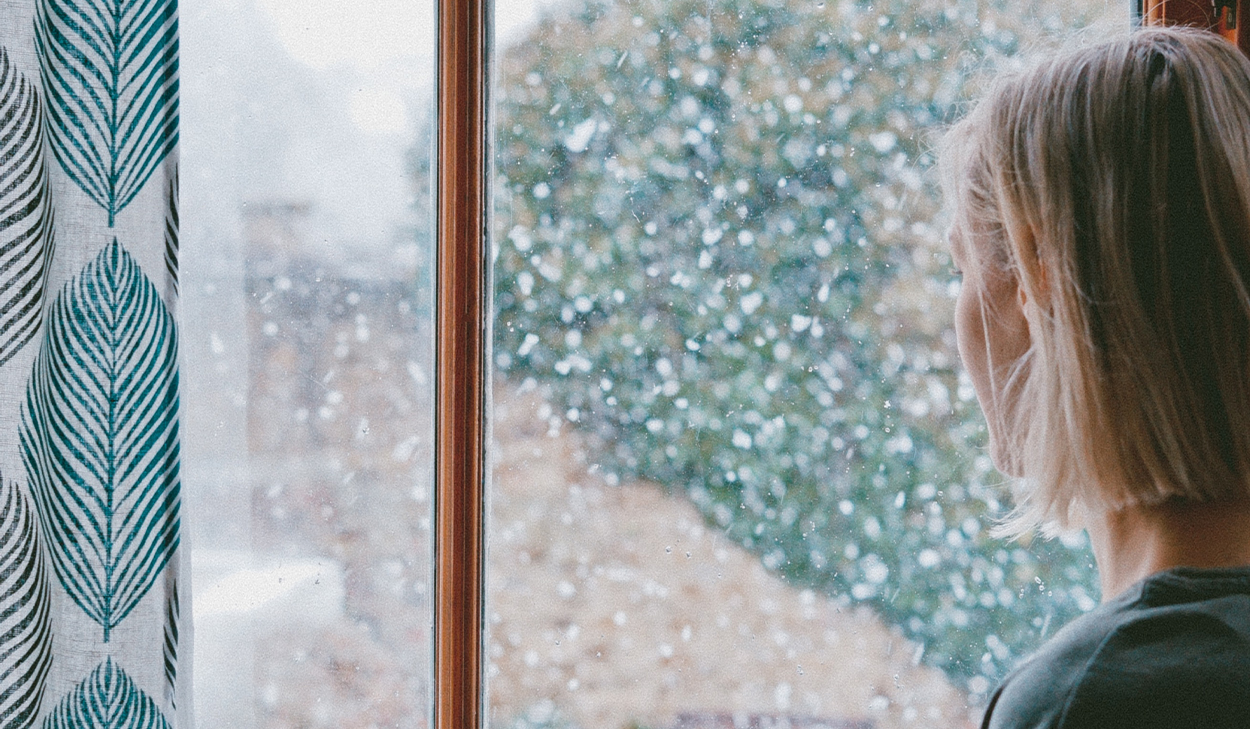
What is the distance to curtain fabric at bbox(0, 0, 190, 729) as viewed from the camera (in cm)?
72

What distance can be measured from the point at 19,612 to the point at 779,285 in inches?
34.3

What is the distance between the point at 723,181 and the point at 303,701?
886mm

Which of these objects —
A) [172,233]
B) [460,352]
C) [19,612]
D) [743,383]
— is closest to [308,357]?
[460,352]

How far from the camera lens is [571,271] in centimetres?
110

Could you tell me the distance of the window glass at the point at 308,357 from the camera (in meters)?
1.02

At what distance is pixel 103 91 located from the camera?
28.9 inches

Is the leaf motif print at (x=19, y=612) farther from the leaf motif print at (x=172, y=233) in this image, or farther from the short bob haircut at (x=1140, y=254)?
the short bob haircut at (x=1140, y=254)

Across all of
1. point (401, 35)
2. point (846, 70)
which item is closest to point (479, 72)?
point (401, 35)

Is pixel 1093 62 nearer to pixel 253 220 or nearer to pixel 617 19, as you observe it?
pixel 617 19

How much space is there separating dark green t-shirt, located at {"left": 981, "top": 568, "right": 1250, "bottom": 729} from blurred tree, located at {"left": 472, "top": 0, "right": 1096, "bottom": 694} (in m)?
0.52

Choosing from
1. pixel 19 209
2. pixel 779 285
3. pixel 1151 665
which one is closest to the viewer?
pixel 1151 665

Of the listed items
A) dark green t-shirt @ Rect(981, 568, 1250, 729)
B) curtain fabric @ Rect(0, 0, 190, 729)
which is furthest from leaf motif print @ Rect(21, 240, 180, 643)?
dark green t-shirt @ Rect(981, 568, 1250, 729)

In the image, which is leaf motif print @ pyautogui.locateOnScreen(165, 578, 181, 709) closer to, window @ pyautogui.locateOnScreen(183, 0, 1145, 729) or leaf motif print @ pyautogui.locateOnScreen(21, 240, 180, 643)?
leaf motif print @ pyautogui.locateOnScreen(21, 240, 180, 643)

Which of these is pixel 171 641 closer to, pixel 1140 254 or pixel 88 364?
pixel 88 364
